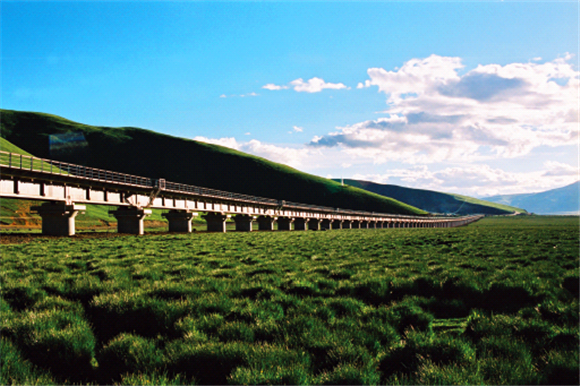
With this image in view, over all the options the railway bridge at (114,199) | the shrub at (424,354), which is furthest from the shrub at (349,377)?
the railway bridge at (114,199)

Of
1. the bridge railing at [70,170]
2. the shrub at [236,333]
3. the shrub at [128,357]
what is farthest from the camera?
the bridge railing at [70,170]

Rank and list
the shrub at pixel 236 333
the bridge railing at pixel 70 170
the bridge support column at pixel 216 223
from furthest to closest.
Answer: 1. the bridge support column at pixel 216 223
2. the bridge railing at pixel 70 170
3. the shrub at pixel 236 333

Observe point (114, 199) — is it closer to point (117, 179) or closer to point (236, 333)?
point (117, 179)

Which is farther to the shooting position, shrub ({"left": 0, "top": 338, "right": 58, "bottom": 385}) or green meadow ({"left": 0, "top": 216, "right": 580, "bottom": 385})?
green meadow ({"left": 0, "top": 216, "right": 580, "bottom": 385})

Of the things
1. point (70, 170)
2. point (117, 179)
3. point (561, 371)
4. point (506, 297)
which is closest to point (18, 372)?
point (561, 371)

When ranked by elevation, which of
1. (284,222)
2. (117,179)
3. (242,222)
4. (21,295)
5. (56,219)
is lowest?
(284,222)

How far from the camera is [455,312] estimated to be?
7750 millimetres

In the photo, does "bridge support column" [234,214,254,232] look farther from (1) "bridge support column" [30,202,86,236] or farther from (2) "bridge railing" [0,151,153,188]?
(1) "bridge support column" [30,202,86,236]

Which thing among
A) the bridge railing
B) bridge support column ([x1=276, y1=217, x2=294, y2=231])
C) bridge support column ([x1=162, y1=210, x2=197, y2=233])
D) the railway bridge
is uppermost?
the bridge railing

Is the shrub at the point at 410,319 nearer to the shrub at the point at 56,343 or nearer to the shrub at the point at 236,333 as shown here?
the shrub at the point at 236,333

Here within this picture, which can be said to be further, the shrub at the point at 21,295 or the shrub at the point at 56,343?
the shrub at the point at 21,295

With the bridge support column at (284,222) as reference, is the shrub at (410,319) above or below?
above

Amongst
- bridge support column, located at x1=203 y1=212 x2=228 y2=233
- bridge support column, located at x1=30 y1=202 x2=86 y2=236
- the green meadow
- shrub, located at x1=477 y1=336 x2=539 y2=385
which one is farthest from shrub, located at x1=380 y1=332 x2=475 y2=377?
bridge support column, located at x1=203 y1=212 x2=228 y2=233

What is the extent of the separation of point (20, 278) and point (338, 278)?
8845 mm
